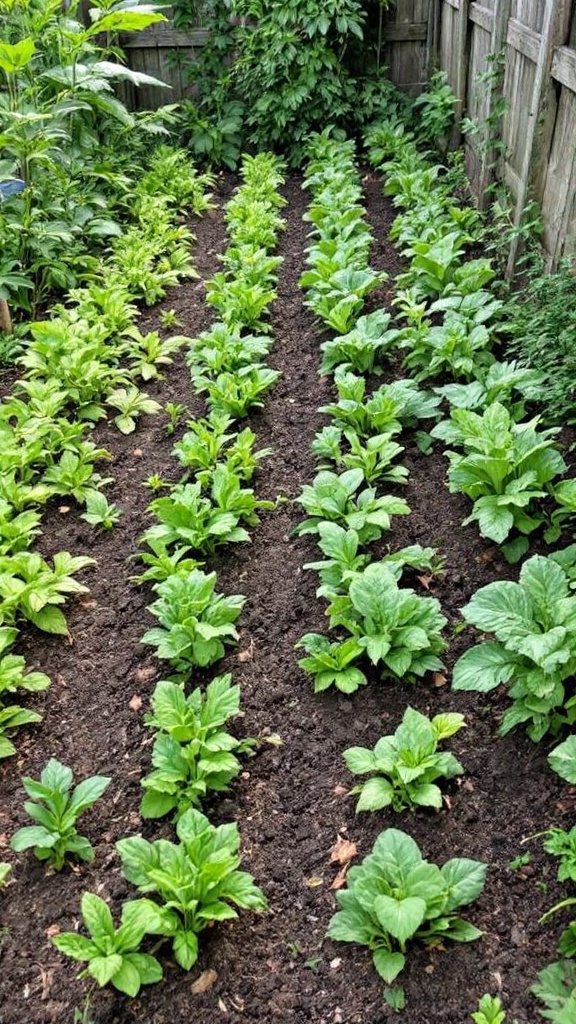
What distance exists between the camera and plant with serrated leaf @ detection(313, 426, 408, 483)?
379 centimetres

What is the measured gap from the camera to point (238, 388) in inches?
182

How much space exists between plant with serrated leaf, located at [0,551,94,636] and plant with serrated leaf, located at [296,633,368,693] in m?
1.01

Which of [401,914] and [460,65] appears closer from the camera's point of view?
[401,914]

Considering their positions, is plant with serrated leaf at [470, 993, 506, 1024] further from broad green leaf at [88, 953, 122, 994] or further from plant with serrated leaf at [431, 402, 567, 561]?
plant with serrated leaf at [431, 402, 567, 561]

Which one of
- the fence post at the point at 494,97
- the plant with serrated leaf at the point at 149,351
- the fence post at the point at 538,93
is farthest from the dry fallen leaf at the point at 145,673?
the fence post at the point at 494,97

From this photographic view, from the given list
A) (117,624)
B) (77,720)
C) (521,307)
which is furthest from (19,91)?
(77,720)

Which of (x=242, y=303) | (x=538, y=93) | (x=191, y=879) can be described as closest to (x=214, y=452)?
(x=242, y=303)

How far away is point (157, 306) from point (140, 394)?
55.7 inches

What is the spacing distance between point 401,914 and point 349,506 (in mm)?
1831

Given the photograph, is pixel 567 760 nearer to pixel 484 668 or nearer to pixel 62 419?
pixel 484 668

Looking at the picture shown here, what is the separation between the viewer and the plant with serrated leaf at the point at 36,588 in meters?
3.26

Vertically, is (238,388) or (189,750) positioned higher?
(238,388)

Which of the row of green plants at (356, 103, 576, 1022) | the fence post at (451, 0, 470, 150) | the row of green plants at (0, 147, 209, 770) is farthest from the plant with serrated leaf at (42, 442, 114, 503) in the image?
the fence post at (451, 0, 470, 150)

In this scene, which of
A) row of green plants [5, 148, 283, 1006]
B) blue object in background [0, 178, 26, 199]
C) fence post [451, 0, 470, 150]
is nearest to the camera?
row of green plants [5, 148, 283, 1006]
